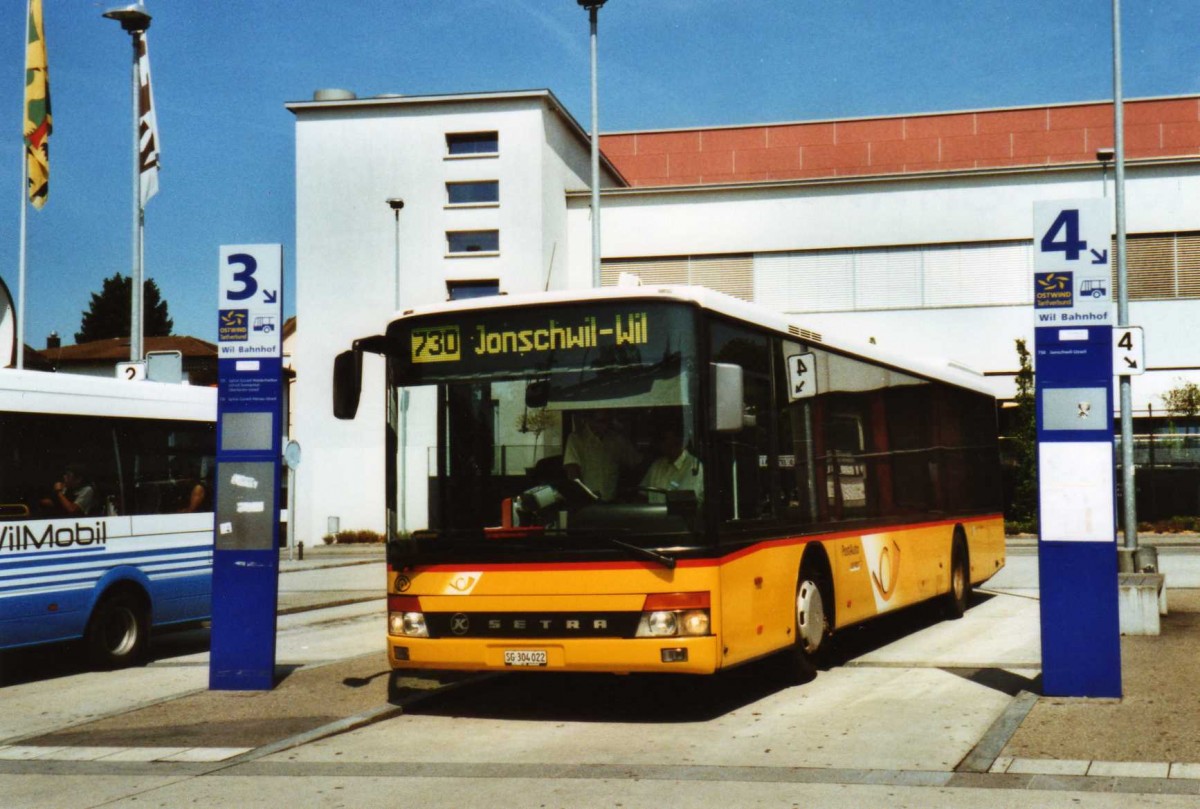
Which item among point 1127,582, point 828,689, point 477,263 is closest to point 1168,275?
point 477,263

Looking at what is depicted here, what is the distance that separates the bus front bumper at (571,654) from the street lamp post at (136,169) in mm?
12018

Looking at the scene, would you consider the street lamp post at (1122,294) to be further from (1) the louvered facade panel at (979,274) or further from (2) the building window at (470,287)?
(2) the building window at (470,287)

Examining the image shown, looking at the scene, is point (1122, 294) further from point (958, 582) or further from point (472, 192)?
point (472, 192)

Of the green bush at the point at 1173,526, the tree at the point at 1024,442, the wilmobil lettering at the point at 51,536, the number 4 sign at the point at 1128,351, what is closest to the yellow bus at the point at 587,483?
the wilmobil lettering at the point at 51,536

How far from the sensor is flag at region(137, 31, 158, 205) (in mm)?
21156

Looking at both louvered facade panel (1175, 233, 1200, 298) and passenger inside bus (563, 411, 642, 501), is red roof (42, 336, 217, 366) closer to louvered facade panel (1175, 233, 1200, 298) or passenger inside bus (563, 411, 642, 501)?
louvered facade panel (1175, 233, 1200, 298)

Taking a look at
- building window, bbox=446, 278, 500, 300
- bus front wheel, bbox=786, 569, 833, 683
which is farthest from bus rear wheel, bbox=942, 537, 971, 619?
building window, bbox=446, 278, 500, 300

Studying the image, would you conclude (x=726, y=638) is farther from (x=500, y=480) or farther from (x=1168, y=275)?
(x=1168, y=275)

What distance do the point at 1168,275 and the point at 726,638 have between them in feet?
124

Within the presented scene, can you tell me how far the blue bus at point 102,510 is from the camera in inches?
494

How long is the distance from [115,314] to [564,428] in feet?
332

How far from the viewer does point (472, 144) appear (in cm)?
4953

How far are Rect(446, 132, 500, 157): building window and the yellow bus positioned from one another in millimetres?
39031

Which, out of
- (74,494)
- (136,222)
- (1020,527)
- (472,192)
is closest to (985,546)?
(74,494)
